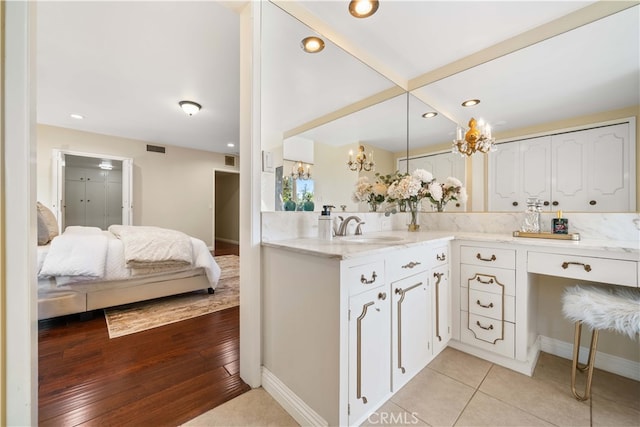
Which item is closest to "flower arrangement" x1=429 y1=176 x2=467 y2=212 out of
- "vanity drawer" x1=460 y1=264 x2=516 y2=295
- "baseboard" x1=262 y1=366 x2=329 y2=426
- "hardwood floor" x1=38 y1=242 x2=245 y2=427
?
"vanity drawer" x1=460 y1=264 x2=516 y2=295

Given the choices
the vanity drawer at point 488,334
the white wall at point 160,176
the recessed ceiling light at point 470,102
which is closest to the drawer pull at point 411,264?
the vanity drawer at point 488,334

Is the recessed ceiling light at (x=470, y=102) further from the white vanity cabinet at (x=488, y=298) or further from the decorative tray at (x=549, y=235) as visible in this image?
the white vanity cabinet at (x=488, y=298)

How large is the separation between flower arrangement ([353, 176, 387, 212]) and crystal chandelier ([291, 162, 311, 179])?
53 centimetres

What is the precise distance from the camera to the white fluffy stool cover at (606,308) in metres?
1.17

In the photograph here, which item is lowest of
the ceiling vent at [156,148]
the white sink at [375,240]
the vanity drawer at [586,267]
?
the vanity drawer at [586,267]

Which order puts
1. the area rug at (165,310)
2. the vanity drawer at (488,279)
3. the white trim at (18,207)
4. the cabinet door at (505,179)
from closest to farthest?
the white trim at (18,207), the vanity drawer at (488,279), the cabinet door at (505,179), the area rug at (165,310)

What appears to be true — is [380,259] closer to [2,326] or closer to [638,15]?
[2,326]

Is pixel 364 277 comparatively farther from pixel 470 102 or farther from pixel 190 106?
pixel 190 106

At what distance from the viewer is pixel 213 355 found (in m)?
1.72

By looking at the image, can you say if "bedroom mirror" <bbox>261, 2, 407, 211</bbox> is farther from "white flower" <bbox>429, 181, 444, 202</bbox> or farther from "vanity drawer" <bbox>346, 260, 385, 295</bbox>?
"vanity drawer" <bbox>346, 260, 385, 295</bbox>

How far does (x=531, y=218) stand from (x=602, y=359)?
38.5 inches

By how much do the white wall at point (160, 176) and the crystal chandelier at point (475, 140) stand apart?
5694 mm

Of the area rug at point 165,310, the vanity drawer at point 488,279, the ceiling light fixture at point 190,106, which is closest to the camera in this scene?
the vanity drawer at point 488,279

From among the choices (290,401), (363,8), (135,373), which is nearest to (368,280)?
(290,401)
